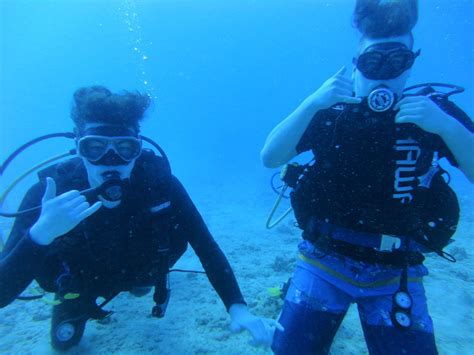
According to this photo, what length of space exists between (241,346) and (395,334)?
2081mm

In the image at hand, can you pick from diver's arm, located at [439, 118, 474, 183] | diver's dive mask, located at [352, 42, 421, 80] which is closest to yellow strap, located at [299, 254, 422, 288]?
diver's arm, located at [439, 118, 474, 183]

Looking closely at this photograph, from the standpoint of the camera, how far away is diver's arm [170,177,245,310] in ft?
9.87

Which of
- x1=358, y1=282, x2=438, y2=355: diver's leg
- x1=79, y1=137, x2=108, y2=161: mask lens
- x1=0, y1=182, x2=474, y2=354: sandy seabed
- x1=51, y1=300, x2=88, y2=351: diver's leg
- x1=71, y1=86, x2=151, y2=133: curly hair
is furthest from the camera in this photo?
x1=0, y1=182, x2=474, y2=354: sandy seabed

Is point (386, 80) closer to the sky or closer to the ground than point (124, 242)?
closer to the sky

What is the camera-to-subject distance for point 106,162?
303 centimetres

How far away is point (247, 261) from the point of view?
7523mm

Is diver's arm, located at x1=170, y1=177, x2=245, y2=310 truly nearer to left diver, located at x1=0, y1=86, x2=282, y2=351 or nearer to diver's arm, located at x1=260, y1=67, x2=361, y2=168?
left diver, located at x1=0, y1=86, x2=282, y2=351

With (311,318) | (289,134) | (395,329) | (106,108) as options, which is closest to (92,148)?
(106,108)

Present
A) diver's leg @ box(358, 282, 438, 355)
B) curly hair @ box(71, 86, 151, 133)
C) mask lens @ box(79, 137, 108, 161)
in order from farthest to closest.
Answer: curly hair @ box(71, 86, 151, 133) < mask lens @ box(79, 137, 108, 161) < diver's leg @ box(358, 282, 438, 355)

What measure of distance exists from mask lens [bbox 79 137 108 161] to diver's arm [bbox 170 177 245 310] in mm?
817

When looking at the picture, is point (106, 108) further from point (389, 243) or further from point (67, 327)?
point (389, 243)

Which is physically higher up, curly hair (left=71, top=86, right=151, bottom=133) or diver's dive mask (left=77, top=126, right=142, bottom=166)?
curly hair (left=71, top=86, right=151, bottom=133)

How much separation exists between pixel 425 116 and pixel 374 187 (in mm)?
683

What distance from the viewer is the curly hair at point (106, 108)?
3.11m
